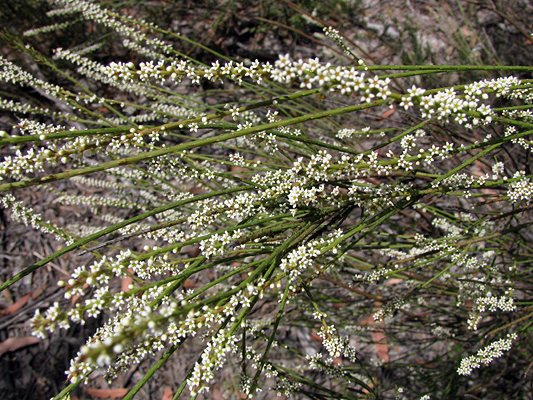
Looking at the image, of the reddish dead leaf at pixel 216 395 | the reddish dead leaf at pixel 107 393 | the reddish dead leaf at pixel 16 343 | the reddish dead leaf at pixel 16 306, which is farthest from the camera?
the reddish dead leaf at pixel 16 306

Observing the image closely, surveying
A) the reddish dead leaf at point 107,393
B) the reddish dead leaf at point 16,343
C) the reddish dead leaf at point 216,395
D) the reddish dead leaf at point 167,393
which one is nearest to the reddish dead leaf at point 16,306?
the reddish dead leaf at point 16,343

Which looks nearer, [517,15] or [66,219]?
[517,15]

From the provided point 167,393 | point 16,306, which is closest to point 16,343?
point 16,306

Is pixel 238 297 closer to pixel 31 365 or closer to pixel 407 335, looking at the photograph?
pixel 407 335

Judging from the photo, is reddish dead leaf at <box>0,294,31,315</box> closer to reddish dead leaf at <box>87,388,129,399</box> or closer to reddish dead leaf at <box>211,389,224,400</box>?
reddish dead leaf at <box>87,388,129,399</box>

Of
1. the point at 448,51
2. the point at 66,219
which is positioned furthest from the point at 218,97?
the point at 448,51

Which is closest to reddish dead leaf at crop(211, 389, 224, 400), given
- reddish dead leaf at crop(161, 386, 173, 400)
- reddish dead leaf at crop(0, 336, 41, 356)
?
reddish dead leaf at crop(161, 386, 173, 400)

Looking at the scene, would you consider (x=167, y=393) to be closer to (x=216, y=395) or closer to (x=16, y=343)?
(x=216, y=395)

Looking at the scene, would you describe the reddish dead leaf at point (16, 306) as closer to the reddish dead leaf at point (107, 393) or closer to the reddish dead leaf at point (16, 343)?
the reddish dead leaf at point (16, 343)
